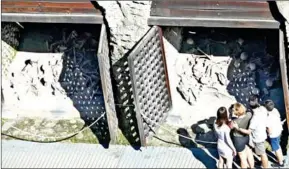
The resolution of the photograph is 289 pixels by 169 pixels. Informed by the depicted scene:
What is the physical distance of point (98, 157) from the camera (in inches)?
376

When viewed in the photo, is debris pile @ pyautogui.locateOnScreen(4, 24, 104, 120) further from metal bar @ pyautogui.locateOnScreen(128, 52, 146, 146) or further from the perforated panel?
metal bar @ pyautogui.locateOnScreen(128, 52, 146, 146)

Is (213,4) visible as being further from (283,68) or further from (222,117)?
(222,117)

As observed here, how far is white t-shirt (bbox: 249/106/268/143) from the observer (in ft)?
28.4

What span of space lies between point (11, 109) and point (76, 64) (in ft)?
4.27

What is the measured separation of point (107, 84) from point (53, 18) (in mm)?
1269

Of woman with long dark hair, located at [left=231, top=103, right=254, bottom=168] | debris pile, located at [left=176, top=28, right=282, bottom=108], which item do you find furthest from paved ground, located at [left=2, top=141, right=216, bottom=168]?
debris pile, located at [left=176, top=28, right=282, bottom=108]

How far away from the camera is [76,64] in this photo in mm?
10648

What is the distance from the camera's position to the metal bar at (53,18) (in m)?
9.59

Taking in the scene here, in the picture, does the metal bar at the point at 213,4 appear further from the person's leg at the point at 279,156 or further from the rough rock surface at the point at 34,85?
the rough rock surface at the point at 34,85

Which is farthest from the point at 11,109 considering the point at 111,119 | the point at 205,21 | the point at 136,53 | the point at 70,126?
the point at 205,21

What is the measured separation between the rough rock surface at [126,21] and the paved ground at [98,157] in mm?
1594

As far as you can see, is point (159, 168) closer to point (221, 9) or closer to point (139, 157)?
point (139, 157)

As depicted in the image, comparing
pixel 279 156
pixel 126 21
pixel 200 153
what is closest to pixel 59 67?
pixel 126 21

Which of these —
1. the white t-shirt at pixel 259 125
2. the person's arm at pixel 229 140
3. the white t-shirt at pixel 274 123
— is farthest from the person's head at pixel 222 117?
the white t-shirt at pixel 274 123
